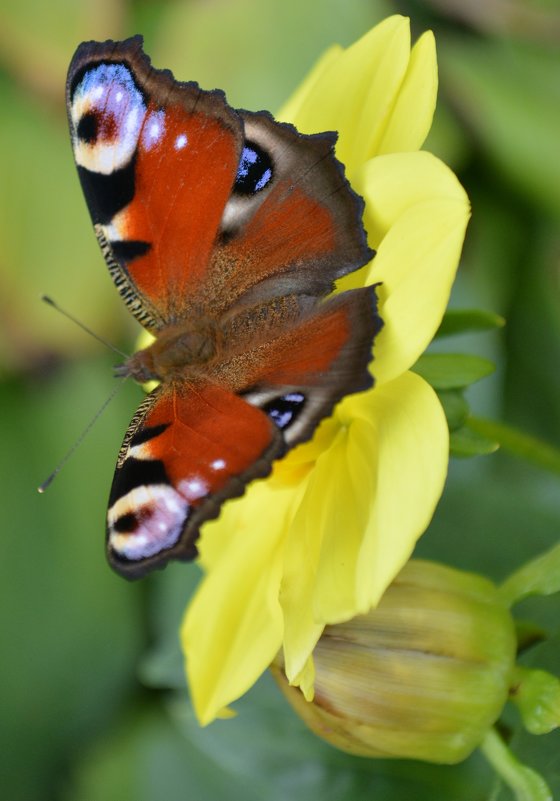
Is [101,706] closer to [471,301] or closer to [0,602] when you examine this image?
[0,602]

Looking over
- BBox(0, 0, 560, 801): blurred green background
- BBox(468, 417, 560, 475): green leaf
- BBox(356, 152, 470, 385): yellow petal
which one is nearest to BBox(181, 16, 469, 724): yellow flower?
BBox(356, 152, 470, 385): yellow petal

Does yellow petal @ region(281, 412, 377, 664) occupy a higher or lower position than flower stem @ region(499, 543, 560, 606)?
higher

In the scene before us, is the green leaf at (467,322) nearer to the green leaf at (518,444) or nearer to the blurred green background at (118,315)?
the green leaf at (518,444)

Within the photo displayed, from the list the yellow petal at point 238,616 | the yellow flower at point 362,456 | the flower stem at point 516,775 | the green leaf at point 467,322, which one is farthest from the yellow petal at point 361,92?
the flower stem at point 516,775

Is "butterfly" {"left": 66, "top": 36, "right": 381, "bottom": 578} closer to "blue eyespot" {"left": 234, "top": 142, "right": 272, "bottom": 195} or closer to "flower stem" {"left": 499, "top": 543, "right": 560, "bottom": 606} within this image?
"blue eyespot" {"left": 234, "top": 142, "right": 272, "bottom": 195}

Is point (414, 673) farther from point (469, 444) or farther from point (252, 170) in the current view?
point (252, 170)

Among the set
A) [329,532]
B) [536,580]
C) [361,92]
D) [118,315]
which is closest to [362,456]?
[329,532]
